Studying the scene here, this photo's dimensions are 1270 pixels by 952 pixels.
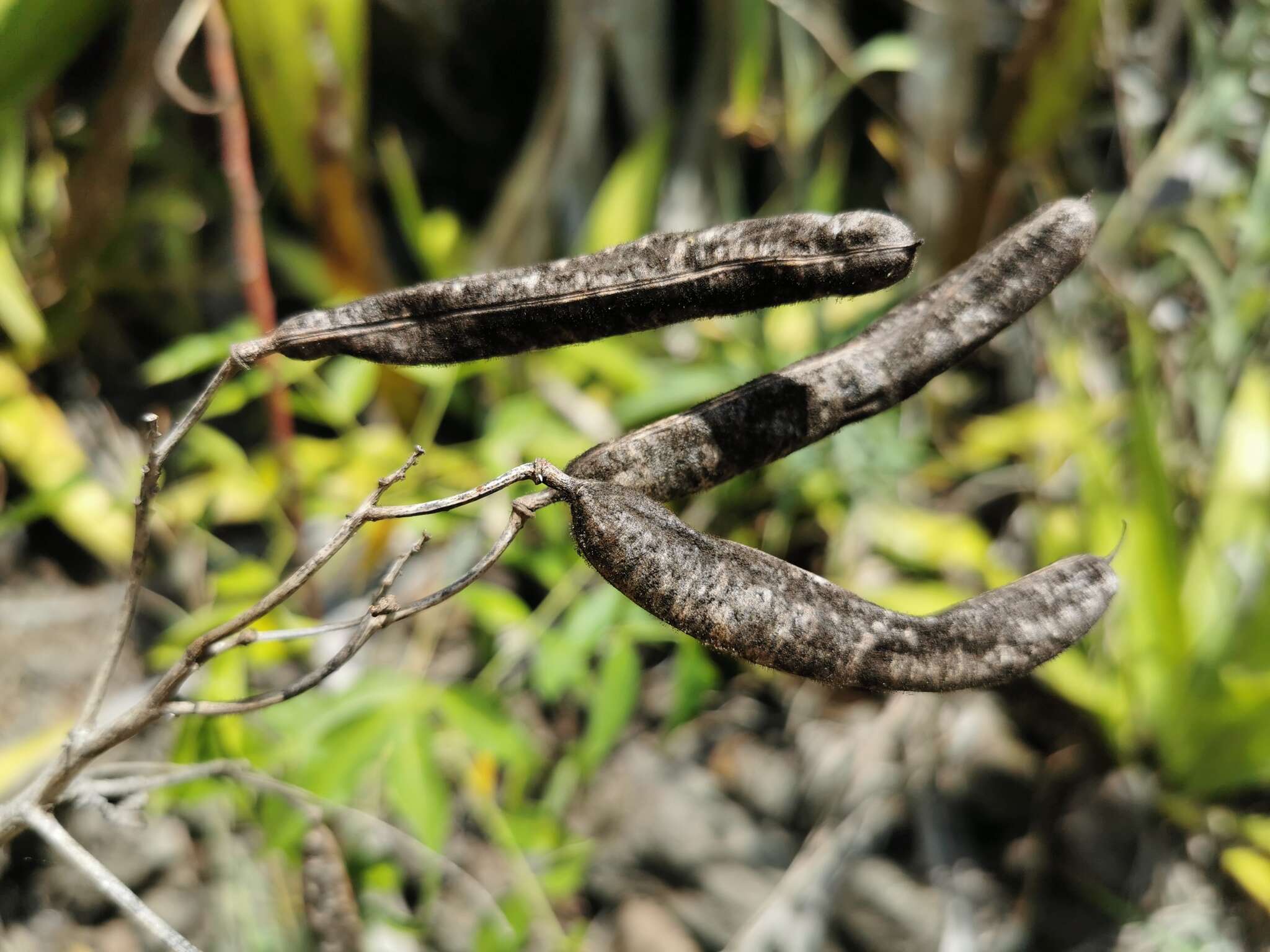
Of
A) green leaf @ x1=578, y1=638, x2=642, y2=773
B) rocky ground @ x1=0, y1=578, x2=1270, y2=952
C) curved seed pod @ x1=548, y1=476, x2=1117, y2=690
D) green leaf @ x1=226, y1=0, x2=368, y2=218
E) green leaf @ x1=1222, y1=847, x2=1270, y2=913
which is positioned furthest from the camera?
green leaf @ x1=226, y1=0, x2=368, y2=218

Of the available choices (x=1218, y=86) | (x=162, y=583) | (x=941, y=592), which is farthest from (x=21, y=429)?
(x=1218, y=86)

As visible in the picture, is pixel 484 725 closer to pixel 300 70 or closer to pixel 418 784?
pixel 418 784

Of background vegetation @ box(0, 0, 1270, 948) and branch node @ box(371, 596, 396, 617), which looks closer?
branch node @ box(371, 596, 396, 617)

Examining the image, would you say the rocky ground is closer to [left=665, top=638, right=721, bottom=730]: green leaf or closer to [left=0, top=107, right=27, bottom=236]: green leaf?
[left=665, top=638, right=721, bottom=730]: green leaf

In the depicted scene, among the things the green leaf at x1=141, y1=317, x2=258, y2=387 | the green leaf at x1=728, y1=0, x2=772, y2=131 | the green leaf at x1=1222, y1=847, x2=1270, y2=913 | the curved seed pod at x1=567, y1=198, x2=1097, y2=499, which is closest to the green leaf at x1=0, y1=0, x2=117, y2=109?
the green leaf at x1=141, y1=317, x2=258, y2=387

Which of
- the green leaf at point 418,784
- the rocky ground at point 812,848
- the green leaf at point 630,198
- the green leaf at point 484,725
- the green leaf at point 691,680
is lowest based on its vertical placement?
the rocky ground at point 812,848

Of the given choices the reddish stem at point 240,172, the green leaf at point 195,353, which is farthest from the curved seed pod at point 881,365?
the reddish stem at point 240,172

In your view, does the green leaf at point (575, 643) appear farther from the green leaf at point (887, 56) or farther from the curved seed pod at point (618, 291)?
the green leaf at point (887, 56)
